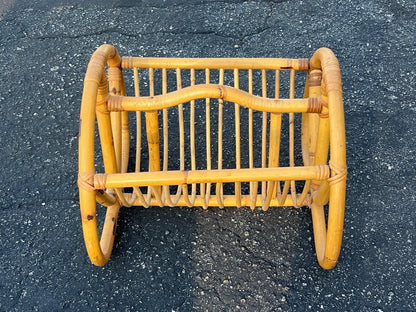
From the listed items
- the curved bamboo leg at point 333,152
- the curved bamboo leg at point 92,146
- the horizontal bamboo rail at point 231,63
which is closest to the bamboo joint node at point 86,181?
the curved bamboo leg at point 92,146

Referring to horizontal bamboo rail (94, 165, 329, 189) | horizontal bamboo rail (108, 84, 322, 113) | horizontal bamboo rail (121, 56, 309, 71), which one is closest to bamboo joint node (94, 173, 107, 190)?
horizontal bamboo rail (94, 165, 329, 189)

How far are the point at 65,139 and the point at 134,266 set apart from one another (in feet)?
2.54

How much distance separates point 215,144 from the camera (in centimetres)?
221

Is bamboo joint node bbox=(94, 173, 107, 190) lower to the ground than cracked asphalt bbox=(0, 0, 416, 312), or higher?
higher

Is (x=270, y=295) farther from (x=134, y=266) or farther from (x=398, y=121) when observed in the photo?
(x=398, y=121)

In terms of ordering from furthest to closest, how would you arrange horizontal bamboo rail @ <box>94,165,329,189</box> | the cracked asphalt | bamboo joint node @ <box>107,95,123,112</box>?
the cracked asphalt
bamboo joint node @ <box>107,95,123,112</box>
horizontal bamboo rail @ <box>94,165,329,189</box>

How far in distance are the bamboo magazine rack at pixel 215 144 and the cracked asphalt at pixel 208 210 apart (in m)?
0.13

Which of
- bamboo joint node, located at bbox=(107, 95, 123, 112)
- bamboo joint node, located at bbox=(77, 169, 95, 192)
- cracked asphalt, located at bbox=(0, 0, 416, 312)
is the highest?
bamboo joint node, located at bbox=(107, 95, 123, 112)

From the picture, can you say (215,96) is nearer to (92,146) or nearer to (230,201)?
(92,146)

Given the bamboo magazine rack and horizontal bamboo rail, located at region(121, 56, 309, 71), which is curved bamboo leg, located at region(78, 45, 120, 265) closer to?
the bamboo magazine rack

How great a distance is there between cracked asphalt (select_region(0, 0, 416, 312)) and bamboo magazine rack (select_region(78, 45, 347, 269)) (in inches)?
5.0

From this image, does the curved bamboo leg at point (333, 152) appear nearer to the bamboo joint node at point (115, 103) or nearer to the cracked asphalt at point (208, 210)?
the cracked asphalt at point (208, 210)

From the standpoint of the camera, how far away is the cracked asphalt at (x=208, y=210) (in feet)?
5.69

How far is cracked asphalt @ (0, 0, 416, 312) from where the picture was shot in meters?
1.74
